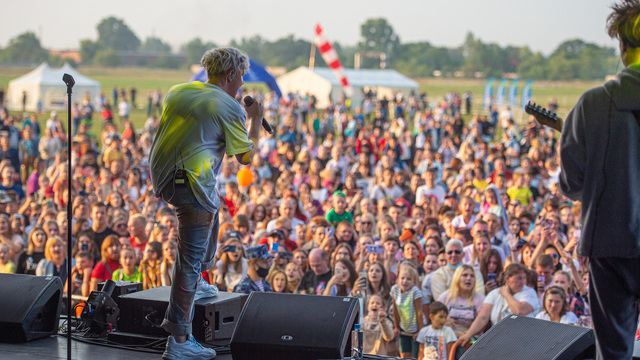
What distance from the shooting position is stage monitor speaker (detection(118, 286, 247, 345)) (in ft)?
11.7

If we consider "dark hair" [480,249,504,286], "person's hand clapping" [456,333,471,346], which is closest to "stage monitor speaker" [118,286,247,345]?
"person's hand clapping" [456,333,471,346]

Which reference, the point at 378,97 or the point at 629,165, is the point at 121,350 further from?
the point at 378,97

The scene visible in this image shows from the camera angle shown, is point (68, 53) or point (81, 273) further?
point (68, 53)

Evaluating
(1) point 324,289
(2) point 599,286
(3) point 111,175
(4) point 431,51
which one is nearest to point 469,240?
(1) point 324,289

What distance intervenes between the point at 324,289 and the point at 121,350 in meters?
2.69

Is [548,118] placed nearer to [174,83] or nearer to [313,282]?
[313,282]

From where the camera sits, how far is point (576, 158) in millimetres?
2328

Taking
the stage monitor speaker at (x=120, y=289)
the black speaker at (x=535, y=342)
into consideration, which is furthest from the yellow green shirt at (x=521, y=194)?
the stage monitor speaker at (x=120, y=289)

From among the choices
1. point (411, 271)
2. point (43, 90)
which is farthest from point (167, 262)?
point (43, 90)

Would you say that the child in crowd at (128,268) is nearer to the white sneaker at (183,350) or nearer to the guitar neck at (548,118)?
the white sneaker at (183,350)

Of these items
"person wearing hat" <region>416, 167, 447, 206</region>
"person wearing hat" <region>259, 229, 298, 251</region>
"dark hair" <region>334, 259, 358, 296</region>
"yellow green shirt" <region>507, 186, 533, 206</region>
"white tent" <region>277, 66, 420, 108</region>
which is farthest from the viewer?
"white tent" <region>277, 66, 420, 108</region>

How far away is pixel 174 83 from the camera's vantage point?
6656 cm

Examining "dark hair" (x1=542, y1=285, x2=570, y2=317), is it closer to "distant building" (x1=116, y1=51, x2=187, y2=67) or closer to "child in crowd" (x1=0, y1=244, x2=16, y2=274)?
"child in crowd" (x1=0, y1=244, x2=16, y2=274)

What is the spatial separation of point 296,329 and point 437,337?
222 cm
